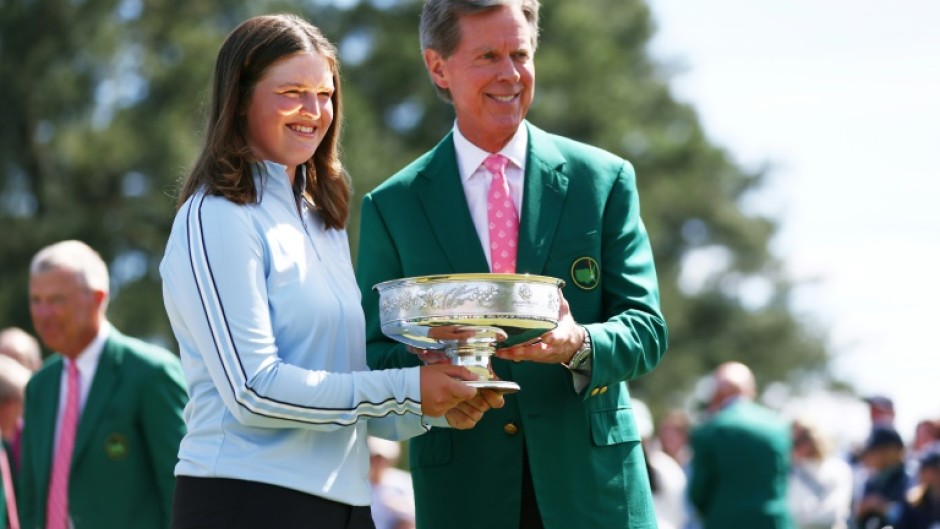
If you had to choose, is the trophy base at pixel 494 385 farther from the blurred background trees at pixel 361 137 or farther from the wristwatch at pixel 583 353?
the blurred background trees at pixel 361 137

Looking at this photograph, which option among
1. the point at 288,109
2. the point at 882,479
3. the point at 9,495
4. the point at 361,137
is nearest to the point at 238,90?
the point at 288,109

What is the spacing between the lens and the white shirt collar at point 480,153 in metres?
4.62

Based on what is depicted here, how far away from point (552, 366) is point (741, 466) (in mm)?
6279

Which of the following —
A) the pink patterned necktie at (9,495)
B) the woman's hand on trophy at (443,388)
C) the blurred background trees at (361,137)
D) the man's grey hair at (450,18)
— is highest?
the blurred background trees at (361,137)

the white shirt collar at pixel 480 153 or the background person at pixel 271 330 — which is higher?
the white shirt collar at pixel 480 153

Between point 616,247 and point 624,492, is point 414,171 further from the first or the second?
point 624,492

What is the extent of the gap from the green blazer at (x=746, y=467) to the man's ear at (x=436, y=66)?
610cm

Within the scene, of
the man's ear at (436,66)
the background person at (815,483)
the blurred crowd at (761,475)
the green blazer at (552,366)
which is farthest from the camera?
the background person at (815,483)

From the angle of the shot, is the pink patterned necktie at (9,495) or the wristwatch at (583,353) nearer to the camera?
the wristwatch at (583,353)

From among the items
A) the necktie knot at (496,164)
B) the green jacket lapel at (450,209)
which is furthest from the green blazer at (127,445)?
the necktie knot at (496,164)

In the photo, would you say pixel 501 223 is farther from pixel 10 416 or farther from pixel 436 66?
pixel 10 416

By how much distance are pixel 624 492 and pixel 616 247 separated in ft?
2.27

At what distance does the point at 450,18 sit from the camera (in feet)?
15.2

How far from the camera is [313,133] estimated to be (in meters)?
4.07
